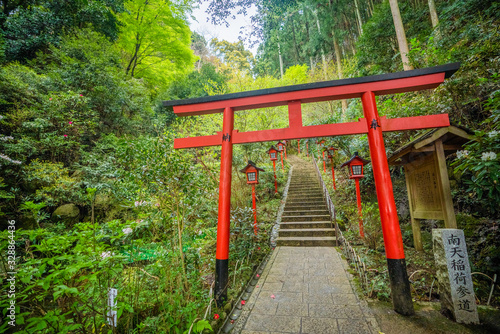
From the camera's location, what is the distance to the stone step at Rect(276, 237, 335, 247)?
643 cm

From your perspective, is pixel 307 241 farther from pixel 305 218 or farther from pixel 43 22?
pixel 43 22

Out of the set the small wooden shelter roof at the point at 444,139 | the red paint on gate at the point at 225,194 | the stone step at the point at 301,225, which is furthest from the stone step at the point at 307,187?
the red paint on gate at the point at 225,194

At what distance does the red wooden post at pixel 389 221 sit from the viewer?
3.04 metres

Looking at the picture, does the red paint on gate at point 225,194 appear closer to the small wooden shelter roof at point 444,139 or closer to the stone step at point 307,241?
the stone step at point 307,241

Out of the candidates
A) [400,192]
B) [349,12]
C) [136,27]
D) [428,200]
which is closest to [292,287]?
[428,200]

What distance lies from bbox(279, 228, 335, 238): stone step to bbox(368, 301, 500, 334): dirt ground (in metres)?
3.70

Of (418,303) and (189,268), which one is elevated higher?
(189,268)

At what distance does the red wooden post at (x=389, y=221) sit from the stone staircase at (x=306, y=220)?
3388 millimetres

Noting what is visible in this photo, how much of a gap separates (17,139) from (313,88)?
30.8 ft

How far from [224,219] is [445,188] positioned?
14.5 feet

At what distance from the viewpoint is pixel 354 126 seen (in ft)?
11.8

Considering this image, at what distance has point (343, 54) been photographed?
18031 mm

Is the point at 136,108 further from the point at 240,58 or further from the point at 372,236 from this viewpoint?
the point at 240,58

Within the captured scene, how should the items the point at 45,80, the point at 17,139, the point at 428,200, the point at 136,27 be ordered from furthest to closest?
the point at 136,27 → the point at 45,80 → the point at 17,139 → the point at 428,200
